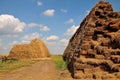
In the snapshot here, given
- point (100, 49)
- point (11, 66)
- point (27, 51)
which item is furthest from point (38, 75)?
point (27, 51)

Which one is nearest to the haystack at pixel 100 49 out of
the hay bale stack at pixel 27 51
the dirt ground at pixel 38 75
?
the dirt ground at pixel 38 75

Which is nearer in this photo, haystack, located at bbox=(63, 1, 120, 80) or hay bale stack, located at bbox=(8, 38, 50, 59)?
haystack, located at bbox=(63, 1, 120, 80)

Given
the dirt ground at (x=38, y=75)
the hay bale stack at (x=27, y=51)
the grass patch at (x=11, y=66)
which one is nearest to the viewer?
the dirt ground at (x=38, y=75)

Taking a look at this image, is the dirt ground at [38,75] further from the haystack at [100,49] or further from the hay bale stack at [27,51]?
the hay bale stack at [27,51]

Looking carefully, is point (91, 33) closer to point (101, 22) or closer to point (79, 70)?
point (101, 22)

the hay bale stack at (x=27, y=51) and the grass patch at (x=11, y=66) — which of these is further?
the hay bale stack at (x=27, y=51)

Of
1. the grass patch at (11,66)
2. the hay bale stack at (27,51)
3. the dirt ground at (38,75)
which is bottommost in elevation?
the dirt ground at (38,75)

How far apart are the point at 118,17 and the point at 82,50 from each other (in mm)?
4483

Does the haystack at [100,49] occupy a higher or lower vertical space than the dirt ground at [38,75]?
higher

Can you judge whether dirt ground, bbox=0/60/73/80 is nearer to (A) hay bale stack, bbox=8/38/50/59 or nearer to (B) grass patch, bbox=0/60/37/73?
(B) grass patch, bbox=0/60/37/73

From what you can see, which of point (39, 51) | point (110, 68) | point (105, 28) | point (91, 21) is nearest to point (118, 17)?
point (105, 28)

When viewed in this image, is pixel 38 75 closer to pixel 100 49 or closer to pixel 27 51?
pixel 100 49

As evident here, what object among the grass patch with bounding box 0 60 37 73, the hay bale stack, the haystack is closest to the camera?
the haystack

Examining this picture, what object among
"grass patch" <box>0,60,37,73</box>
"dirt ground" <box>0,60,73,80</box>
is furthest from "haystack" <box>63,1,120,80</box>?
"grass patch" <box>0,60,37,73</box>
